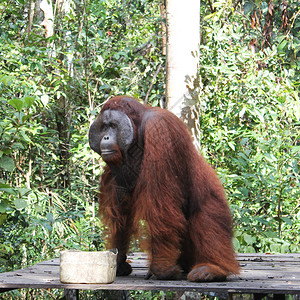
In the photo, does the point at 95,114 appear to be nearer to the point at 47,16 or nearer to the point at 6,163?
the point at 6,163

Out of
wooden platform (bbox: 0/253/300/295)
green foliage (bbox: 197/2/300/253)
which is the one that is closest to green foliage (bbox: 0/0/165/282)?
green foliage (bbox: 197/2/300/253)

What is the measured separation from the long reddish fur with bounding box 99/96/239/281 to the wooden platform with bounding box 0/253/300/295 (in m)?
0.12

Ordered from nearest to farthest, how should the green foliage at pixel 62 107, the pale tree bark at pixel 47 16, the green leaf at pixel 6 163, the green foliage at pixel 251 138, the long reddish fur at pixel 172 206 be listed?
the long reddish fur at pixel 172 206, the green leaf at pixel 6 163, the green foliage at pixel 251 138, the green foliage at pixel 62 107, the pale tree bark at pixel 47 16

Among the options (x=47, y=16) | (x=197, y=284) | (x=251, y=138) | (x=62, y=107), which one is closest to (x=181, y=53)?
(x=251, y=138)

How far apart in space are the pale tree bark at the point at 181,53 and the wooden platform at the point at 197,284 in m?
1.20

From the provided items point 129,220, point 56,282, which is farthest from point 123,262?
point 56,282

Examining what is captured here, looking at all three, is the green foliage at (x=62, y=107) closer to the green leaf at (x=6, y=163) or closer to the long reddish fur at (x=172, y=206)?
the green leaf at (x=6, y=163)

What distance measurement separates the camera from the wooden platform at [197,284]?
6.21 ft

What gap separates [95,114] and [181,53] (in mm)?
905

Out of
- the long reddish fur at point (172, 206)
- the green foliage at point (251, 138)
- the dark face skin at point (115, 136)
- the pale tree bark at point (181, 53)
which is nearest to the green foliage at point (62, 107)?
the green foliage at point (251, 138)

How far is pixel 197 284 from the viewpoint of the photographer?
2.02 meters

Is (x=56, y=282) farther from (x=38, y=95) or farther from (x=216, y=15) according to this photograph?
(x=216, y=15)

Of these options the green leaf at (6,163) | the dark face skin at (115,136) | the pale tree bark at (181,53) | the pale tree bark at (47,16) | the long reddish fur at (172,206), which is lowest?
the long reddish fur at (172,206)

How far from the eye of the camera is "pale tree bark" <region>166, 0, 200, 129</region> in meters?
3.51
